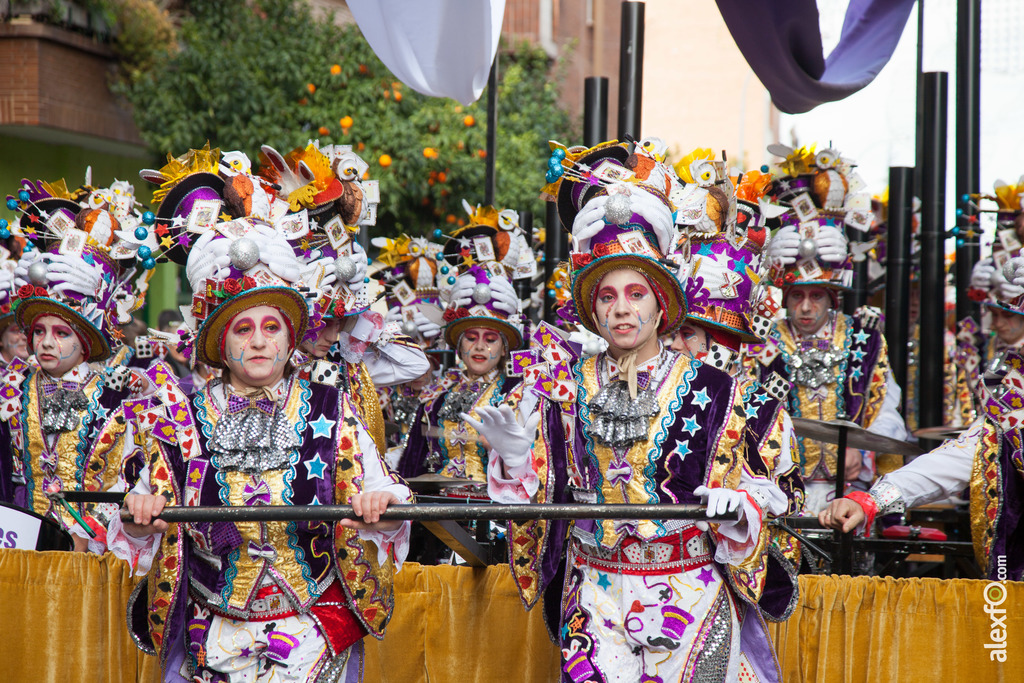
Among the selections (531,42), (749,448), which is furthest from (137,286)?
(531,42)

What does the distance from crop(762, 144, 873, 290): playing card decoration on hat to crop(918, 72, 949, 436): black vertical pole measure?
0.60m

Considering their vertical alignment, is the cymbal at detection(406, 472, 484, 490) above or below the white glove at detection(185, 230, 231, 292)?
below

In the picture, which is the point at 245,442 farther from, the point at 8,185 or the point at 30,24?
the point at 8,185

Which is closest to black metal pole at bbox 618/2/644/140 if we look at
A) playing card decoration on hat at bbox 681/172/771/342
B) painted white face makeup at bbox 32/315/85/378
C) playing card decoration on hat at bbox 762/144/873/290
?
playing card decoration on hat at bbox 762/144/873/290

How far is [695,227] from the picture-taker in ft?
16.7

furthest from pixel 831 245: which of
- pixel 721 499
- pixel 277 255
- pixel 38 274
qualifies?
pixel 38 274

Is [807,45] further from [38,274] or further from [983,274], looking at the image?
[38,274]

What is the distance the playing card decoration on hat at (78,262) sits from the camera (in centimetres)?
545

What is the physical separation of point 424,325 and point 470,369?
2.68 ft

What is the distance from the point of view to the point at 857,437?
4.67m

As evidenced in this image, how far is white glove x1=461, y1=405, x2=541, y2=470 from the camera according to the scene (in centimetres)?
351

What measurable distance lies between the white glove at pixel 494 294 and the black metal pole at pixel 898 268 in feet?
8.02

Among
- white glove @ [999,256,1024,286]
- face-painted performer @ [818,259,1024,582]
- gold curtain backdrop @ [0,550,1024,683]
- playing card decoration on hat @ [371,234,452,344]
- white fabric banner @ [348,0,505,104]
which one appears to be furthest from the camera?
playing card decoration on hat @ [371,234,452,344]

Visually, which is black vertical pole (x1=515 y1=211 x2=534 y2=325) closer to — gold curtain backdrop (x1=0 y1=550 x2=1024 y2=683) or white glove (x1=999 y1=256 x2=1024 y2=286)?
gold curtain backdrop (x1=0 y1=550 x2=1024 y2=683)
